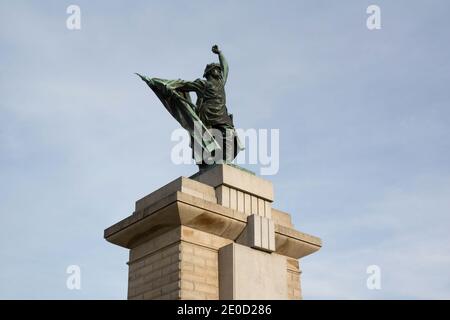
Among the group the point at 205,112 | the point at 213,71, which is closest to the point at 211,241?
the point at 205,112

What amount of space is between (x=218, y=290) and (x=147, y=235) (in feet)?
6.09

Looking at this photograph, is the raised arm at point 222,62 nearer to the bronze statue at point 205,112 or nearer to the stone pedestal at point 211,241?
the bronze statue at point 205,112

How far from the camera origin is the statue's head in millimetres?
15273

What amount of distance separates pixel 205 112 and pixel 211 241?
11.4 ft

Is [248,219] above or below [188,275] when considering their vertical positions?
above

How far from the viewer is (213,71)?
15.3 metres

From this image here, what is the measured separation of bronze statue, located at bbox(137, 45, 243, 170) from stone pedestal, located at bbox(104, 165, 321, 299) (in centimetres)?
71

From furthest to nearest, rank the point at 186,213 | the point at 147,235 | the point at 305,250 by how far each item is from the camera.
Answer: the point at 305,250 → the point at 147,235 → the point at 186,213

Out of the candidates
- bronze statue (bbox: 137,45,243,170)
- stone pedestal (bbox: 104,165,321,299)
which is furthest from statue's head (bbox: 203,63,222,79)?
stone pedestal (bbox: 104,165,321,299)

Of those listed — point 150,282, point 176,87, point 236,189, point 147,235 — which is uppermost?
point 176,87

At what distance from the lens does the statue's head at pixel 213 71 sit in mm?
15273
